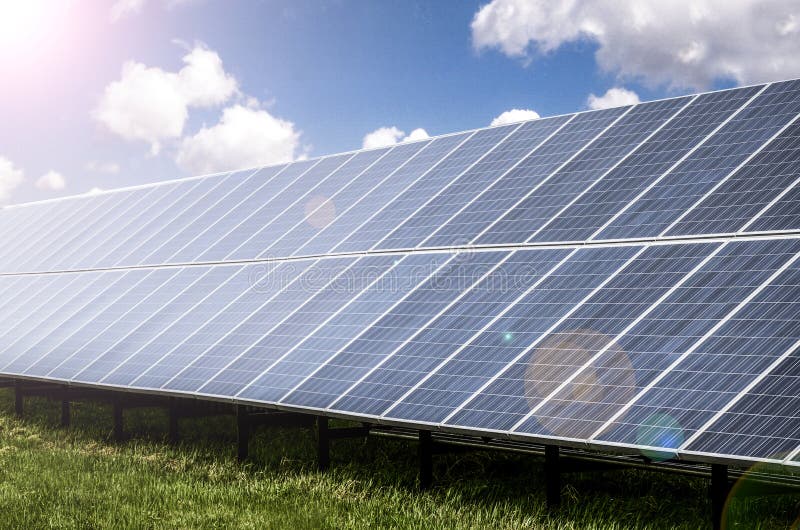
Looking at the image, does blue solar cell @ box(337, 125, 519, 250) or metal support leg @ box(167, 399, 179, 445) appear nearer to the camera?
metal support leg @ box(167, 399, 179, 445)

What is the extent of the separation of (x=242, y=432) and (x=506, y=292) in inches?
238

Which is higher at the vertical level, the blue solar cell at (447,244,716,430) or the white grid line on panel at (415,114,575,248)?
the white grid line on panel at (415,114,575,248)

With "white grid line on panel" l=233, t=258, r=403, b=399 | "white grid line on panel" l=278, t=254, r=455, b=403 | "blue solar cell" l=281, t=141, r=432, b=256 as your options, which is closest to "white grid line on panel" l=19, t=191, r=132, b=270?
"blue solar cell" l=281, t=141, r=432, b=256

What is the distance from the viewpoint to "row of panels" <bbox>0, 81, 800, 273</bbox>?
15656 mm

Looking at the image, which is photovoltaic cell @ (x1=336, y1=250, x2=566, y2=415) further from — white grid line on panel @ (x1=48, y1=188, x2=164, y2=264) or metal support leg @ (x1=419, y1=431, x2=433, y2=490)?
white grid line on panel @ (x1=48, y1=188, x2=164, y2=264)

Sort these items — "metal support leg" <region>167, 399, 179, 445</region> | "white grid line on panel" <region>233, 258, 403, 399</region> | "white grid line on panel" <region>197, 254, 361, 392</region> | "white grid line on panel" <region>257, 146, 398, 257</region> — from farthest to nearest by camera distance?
"white grid line on panel" <region>257, 146, 398, 257</region> → "metal support leg" <region>167, 399, 179, 445</region> → "white grid line on panel" <region>197, 254, 361, 392</region> → "white grid line on panel" <region>233, 258, 403, 399</region>

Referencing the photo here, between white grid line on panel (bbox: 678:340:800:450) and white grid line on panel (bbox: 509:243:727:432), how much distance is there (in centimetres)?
221

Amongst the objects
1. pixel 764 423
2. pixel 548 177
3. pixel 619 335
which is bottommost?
pixel 764 423

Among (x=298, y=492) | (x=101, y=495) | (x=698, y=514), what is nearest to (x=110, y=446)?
(x=101, y=495)

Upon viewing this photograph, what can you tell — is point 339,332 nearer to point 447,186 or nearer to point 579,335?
point 579,335

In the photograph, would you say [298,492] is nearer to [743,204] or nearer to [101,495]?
[101,495]

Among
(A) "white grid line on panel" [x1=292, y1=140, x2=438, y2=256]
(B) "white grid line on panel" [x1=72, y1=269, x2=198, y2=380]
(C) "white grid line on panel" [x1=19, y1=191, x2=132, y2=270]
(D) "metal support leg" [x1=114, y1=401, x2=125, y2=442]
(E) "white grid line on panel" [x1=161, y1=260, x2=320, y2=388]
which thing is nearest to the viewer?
(E) "white grid line on panel" [x1=161, y1=260, x2=320, y2=388]

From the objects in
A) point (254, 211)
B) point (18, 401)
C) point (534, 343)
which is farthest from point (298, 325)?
point (18, 401)

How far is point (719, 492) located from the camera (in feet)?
37.5
